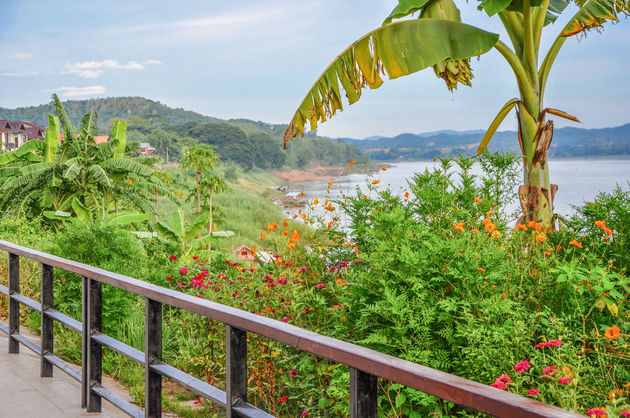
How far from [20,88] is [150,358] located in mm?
102014

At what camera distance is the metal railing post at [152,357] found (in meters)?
2.57

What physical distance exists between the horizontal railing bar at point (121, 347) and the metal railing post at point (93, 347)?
47 mm

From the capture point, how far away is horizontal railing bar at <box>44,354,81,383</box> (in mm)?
3440

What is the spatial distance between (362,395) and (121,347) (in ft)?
6.04

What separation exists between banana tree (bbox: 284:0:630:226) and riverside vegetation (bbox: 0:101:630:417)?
1.24 meters

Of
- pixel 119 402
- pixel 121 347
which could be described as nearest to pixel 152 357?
pixel 121 347

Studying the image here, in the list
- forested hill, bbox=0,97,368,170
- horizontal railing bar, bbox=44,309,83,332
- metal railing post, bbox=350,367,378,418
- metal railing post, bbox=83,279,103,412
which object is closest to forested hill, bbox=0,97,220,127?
forested hill, bbox=0,97,368,170

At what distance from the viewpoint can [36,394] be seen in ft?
11.5

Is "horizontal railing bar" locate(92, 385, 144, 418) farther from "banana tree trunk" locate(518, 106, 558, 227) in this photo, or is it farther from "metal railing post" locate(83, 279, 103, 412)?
"banana tree trunk" locate(518, 106, 558, 227)

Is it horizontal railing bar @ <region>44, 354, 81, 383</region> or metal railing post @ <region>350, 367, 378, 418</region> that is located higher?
metal railing post @ <region>350, 367, 378, 418</region>

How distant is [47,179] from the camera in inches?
433

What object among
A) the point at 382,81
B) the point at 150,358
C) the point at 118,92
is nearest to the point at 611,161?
the point at 382,81

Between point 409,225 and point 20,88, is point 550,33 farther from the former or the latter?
point 20,88

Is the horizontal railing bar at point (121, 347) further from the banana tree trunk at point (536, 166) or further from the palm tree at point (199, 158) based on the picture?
the palm tree at point (199, 158)
